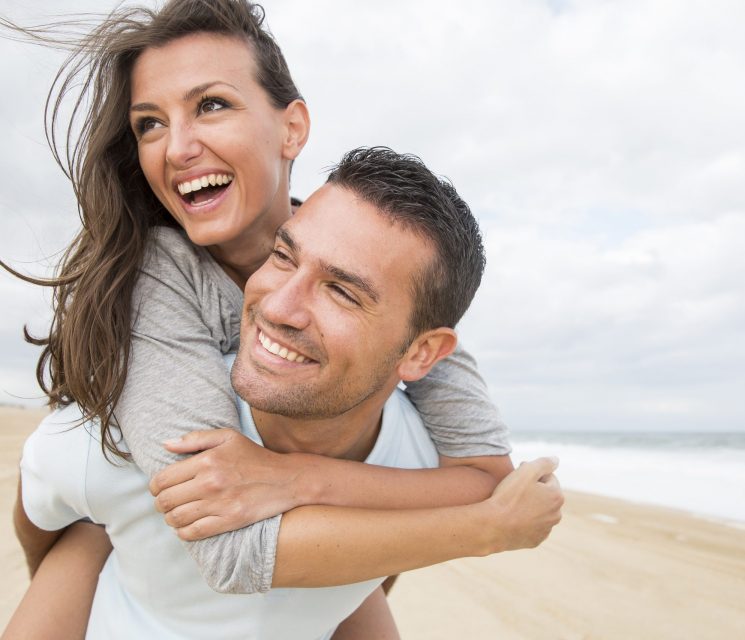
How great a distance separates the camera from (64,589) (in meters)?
2.36

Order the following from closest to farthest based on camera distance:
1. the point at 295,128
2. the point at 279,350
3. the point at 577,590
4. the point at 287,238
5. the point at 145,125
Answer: the point at 279,350, the point at 287,238, the point at 145,125, the point at 295,128, the point at 577,590

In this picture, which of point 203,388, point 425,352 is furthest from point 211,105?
point 425,352

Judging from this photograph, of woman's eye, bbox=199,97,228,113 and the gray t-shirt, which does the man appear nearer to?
the gray t-shirt

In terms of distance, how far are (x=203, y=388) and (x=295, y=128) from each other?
1.19 m

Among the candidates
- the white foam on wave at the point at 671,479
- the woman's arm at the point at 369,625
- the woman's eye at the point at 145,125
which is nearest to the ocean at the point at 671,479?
the white foam on wave at the point at 671,479

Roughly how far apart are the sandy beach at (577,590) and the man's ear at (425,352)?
2.20 meters

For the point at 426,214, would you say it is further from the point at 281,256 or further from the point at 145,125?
the point at 145,125

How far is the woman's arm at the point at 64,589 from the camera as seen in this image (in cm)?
224

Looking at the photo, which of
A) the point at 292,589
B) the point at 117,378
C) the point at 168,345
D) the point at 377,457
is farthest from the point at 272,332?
the point at 292,589

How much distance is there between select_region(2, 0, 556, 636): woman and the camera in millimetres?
2053

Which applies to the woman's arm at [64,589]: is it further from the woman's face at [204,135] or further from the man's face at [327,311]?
the woman's face at [204,135]

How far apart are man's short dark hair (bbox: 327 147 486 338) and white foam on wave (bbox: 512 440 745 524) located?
25.0 feet

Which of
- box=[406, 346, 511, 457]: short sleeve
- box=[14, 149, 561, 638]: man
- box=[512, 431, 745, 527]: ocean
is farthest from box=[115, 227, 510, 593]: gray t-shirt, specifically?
box=[512, 431, 745, 527]: ocean

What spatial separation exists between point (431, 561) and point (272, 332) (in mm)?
801
